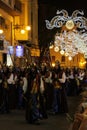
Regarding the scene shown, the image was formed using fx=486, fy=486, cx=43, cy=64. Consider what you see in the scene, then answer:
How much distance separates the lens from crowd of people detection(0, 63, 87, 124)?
15.5 m

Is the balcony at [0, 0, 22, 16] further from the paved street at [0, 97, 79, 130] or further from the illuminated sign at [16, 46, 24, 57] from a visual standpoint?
the paved street at [0, 97, 79, 130]

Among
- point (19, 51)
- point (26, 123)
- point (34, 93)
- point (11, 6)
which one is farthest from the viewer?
point (19, 51)

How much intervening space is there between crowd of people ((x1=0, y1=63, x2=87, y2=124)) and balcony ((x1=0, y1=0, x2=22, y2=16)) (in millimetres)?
15685

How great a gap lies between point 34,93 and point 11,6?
84.1ft

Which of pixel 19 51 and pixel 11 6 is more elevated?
pixel 11 6

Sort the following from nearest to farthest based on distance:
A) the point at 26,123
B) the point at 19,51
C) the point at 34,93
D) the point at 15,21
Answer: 1. the point at 34,93
2. the point at 26,123
3. the point at 19,51
4. the point at 15,21

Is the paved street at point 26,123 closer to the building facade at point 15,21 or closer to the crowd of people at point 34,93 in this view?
the crowd of people at point 34,93

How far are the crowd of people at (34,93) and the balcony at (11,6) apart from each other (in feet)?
51.5

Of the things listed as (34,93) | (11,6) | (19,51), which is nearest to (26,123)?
(34,93)

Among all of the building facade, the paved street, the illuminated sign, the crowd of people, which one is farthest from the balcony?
the paved street

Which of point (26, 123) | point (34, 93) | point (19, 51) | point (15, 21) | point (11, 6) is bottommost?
point (26, 123)

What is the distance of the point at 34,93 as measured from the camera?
50.3 feet

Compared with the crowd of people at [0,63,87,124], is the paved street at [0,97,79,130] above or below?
below

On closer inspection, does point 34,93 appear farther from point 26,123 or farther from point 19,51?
point 19,51
